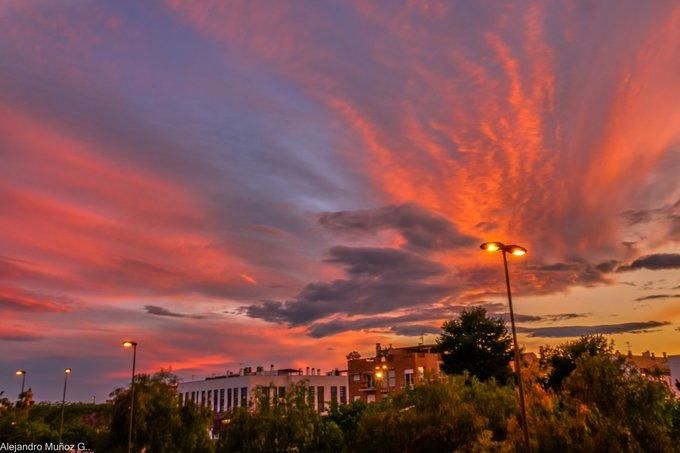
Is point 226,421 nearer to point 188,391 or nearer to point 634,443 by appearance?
point 634,443

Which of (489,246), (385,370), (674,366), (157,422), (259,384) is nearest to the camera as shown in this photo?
(489,246)

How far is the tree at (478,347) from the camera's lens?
228ft

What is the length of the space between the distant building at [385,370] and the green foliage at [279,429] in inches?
1837

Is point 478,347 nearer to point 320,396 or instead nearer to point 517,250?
point 517,250

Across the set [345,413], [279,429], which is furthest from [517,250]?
[345,413]

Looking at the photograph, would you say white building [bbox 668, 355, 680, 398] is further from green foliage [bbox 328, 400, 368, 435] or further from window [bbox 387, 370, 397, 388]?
green foliage [bbox 328, 400, 368, 435]

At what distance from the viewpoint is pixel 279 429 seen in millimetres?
38938

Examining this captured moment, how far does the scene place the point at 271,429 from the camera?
3891 centimetres

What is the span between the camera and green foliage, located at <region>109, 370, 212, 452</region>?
137 feet

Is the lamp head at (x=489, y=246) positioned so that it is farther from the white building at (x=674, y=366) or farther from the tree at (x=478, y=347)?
the white building at (x=674, y=366)

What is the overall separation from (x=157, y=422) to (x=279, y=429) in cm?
986

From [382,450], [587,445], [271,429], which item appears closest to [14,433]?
[271,429]

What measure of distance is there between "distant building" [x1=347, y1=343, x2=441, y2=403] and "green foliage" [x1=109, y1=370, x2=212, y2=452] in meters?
46.7

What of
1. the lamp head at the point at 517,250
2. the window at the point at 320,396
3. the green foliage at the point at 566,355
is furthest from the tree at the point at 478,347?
the window at the point at 320,396
